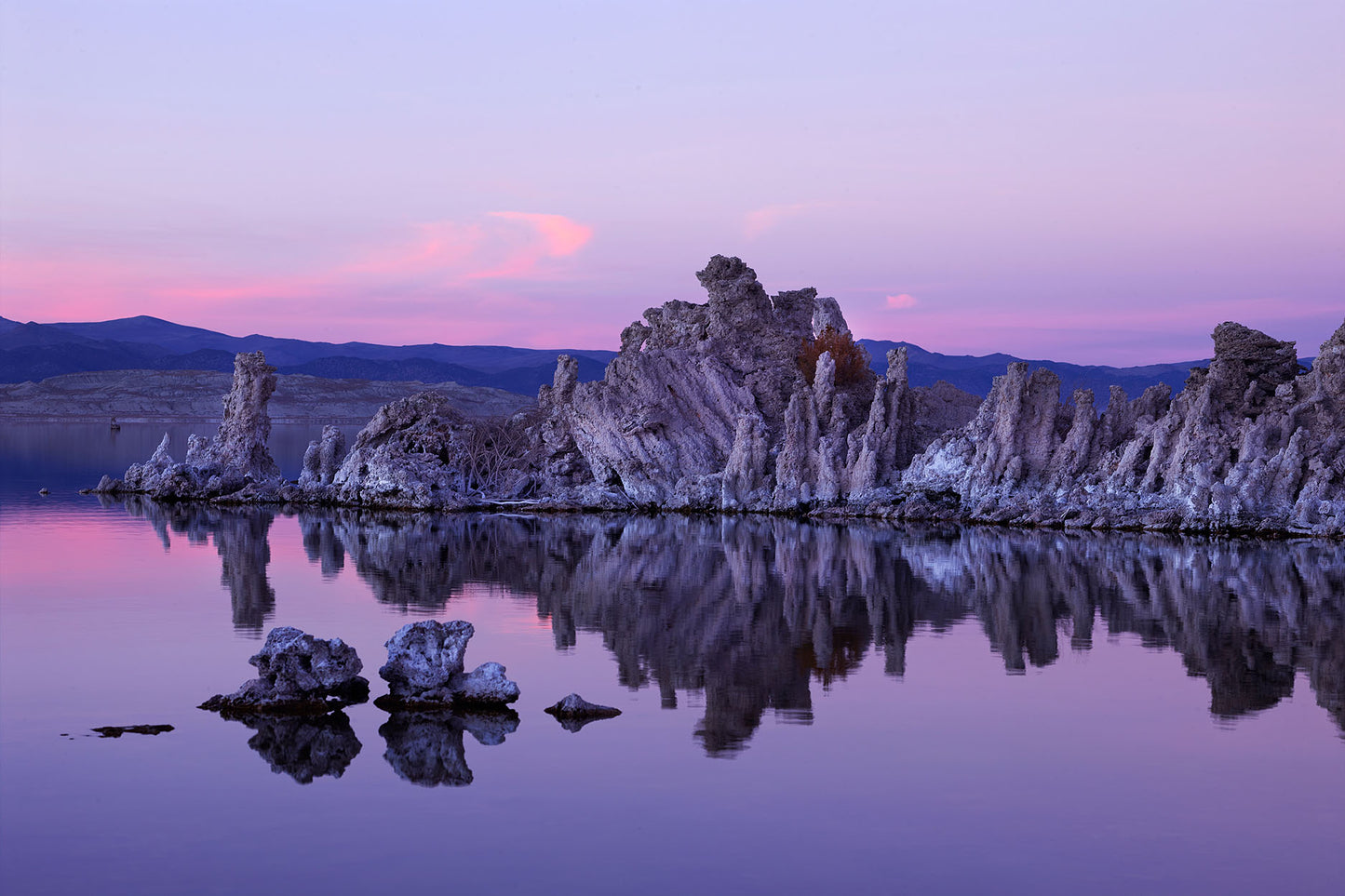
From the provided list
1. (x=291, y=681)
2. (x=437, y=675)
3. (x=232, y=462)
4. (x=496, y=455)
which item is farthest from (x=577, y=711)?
(x=232, y=462)

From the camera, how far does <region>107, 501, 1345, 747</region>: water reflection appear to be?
18594mm

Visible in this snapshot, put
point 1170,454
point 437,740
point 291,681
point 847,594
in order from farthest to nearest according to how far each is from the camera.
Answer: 1. point 1170,454
2. point 847,594
3. point 291,681
4. point 437,740

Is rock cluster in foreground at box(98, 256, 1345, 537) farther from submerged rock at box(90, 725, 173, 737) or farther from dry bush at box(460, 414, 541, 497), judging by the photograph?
submerged rock at box(90, 725, 173, 737)

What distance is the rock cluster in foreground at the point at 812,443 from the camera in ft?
129

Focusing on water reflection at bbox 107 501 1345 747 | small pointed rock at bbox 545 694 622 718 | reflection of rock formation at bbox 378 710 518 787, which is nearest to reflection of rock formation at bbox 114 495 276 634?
water reflection at bbox 107 501 1345 747

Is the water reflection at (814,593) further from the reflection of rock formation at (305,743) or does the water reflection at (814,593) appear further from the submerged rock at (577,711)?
the submerged rock at (577,711)

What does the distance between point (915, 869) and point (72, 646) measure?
13.2 m

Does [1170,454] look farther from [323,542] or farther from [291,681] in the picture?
[291,681]

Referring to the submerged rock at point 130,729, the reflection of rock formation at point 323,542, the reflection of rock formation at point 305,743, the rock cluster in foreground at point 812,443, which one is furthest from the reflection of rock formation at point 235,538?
the submerged rock at point 130,729

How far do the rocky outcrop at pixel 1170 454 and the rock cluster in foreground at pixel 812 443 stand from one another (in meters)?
0.05

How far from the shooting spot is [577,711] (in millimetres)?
15812

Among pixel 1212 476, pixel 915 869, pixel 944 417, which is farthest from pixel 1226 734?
pixel 944 417

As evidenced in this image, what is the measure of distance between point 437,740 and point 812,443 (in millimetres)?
32026

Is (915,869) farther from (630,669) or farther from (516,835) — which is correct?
(630,669)
